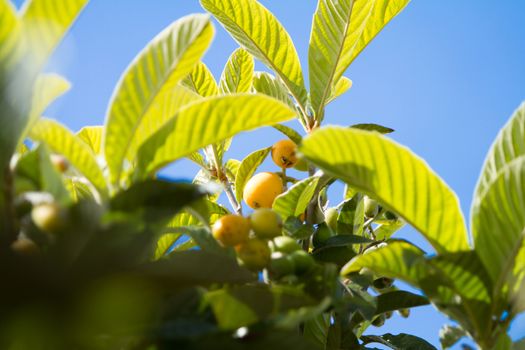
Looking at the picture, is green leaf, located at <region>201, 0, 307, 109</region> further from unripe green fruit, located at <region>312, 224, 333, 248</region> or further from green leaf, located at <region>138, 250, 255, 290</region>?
green leaf, located at <region>138, 250, 255, 290</region>

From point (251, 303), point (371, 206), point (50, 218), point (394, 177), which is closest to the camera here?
point (50, 218)

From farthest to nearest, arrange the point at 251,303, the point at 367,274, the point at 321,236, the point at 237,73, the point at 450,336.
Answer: the point at 237,73
the point at 321,236
the point at 367,274
the point at 450,336
the point at 251,303

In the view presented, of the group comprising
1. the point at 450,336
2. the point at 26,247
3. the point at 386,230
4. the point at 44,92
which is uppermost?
the point at 44,92

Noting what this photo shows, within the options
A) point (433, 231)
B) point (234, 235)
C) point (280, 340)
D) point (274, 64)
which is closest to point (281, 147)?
point (274, 64)

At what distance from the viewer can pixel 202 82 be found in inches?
91.8

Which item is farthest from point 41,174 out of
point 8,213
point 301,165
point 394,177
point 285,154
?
point 301,165

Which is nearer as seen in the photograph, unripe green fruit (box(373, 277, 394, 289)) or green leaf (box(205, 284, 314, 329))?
green leaf (box(205, 284, 314, 329))

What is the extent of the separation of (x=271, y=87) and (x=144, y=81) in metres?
1.07

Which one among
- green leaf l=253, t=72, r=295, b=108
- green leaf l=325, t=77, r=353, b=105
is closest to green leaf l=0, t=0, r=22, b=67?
green leaf l=253, t=72, r=295, b=108

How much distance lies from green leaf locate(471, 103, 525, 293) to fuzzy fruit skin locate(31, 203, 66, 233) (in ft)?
2.51

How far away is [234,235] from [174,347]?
1.26ft

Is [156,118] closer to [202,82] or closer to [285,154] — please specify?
[285,154]

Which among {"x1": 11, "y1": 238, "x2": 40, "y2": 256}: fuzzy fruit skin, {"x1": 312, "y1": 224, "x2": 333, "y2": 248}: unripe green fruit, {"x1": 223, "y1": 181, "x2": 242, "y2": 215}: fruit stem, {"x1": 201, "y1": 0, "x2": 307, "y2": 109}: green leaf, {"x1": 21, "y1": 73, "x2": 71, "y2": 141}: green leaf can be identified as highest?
{"x1": 201, "y1": 0, "x2": 307, "y2": 109}: green leaf

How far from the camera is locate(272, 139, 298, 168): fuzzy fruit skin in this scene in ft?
6.35
